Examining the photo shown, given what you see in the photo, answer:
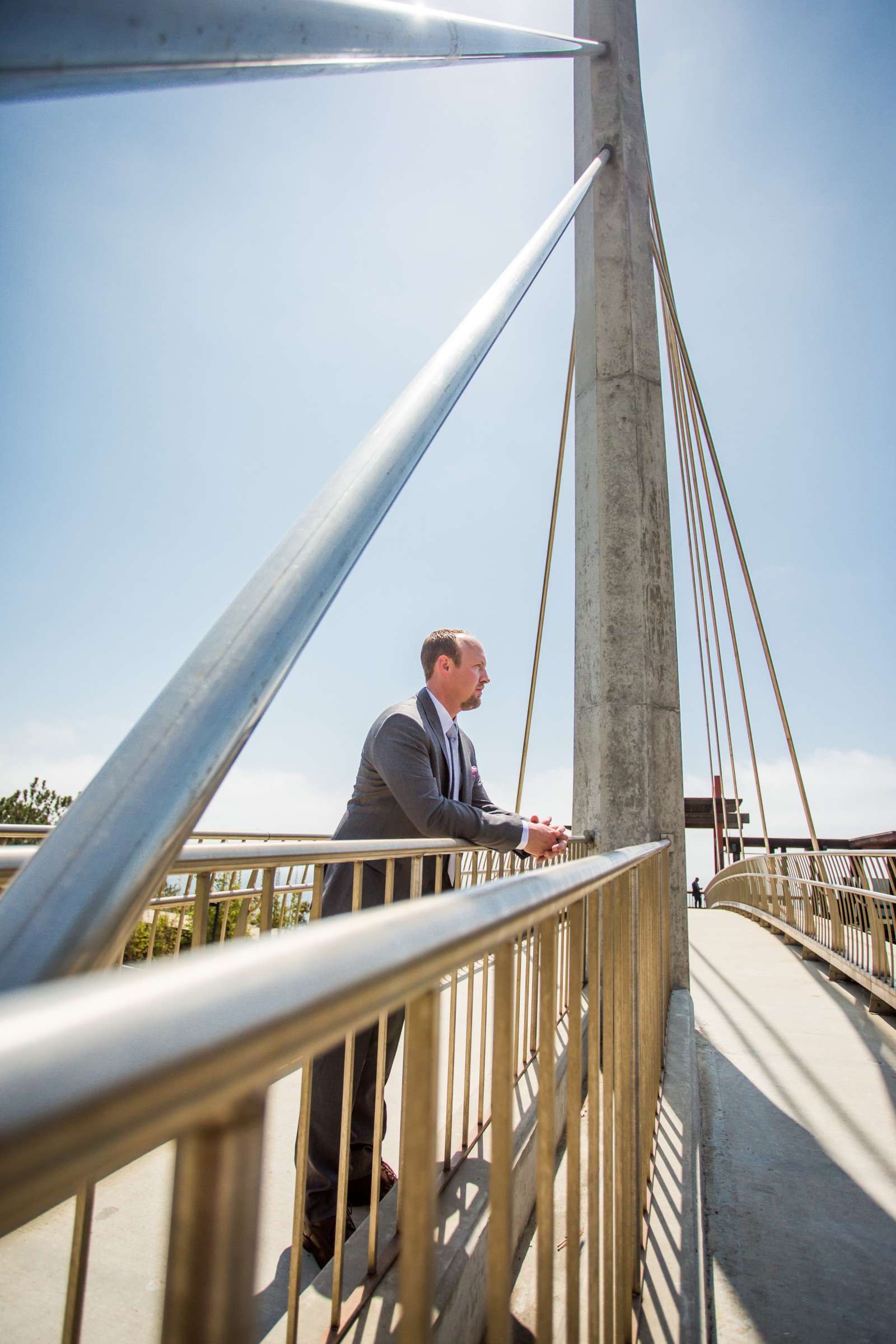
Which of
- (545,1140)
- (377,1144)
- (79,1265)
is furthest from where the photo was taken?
(377,1144)

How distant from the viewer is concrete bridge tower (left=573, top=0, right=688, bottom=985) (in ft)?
17.5

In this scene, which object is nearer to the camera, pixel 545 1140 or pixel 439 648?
pixel 545 1140

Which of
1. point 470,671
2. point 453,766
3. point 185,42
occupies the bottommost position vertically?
point 453,766

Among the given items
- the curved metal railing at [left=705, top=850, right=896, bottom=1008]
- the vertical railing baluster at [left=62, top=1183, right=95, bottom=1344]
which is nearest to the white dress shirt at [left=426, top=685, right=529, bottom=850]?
the vertical railing baluster at [left=62, top=1183, right=95, bottom=1344]

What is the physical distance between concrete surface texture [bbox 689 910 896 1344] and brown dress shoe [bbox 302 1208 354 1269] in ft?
4.00

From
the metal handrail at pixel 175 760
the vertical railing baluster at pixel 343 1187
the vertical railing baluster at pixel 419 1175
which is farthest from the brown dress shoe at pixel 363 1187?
the vertical railing baluster at pixel 419 1175

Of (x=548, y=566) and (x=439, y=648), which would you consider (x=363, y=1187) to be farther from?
(x=548, y=566)

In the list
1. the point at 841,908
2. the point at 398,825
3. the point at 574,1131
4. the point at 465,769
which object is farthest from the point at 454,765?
the point at 841,908

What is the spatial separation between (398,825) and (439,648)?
839 mm

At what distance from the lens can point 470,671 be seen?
3.31 m

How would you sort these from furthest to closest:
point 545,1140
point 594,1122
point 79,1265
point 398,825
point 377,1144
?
point 398,825 → point 377,1144 → point 594,1122 → point 545,1140 → point 79,1265

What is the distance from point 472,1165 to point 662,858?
7.29 ft

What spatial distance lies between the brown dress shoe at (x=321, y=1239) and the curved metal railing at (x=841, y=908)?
485cm

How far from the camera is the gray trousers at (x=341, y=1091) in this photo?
2.26 metres
